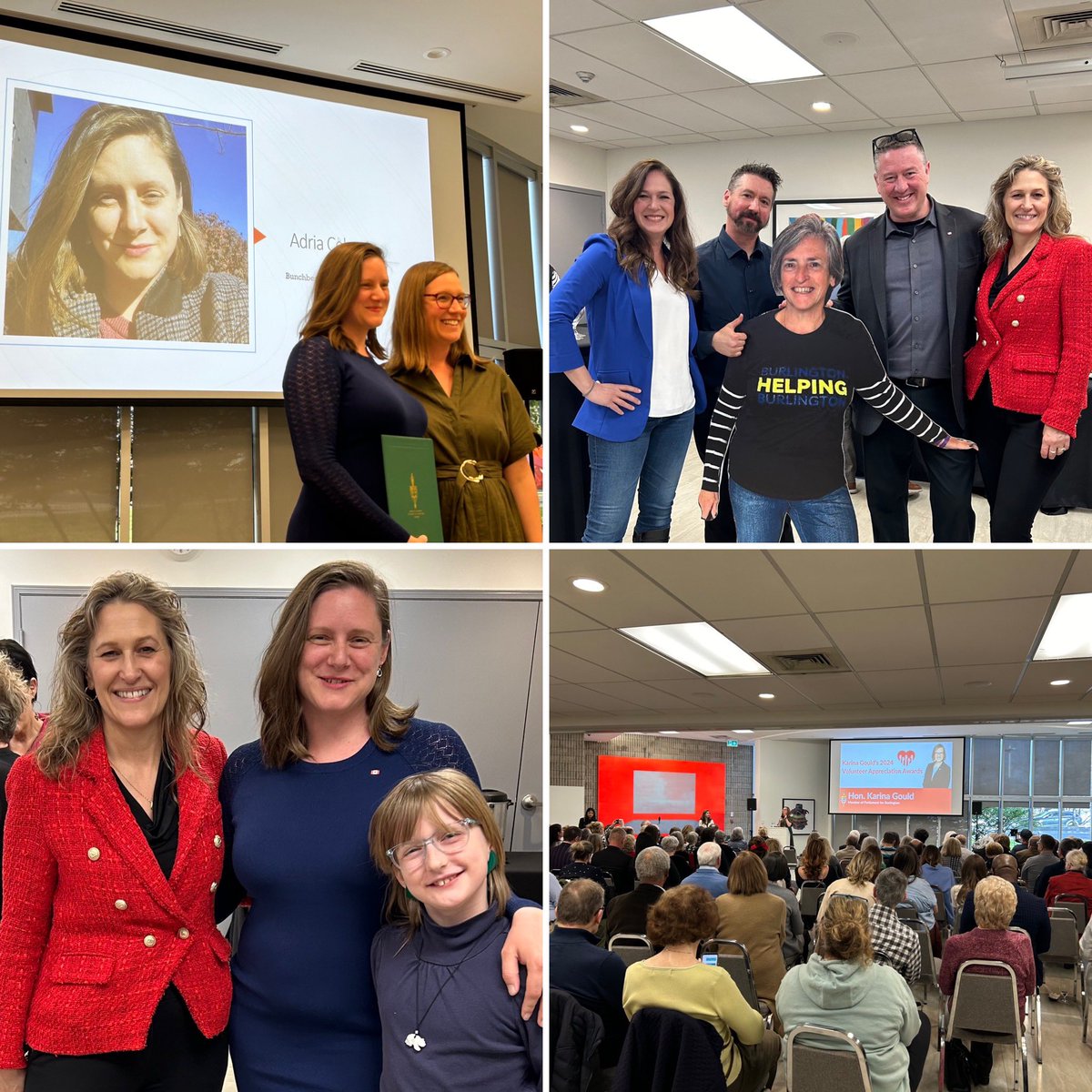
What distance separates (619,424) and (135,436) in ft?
6.13

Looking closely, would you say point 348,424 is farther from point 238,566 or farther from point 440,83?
point 440,83

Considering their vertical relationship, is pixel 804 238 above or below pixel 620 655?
above

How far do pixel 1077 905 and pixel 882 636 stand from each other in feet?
16.0

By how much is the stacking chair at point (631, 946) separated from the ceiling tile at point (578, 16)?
3.75 m

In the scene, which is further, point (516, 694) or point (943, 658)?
point (943, 658)

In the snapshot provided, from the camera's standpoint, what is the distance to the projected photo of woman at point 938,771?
17172 mm

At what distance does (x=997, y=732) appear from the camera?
16500mm

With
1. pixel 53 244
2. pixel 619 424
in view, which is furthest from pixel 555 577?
pixel 53 244

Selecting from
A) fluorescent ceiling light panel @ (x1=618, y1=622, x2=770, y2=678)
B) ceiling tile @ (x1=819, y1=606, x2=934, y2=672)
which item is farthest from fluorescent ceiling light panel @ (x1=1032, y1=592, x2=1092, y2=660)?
fluorescent ceiling light panel @ (x1=618, y1=622, x2=770, y2=678)

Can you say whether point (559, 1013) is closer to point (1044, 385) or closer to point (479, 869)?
point (479, 869)

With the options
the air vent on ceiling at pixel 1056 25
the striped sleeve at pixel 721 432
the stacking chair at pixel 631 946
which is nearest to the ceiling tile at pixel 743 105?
the air vent on ceiling at pixel 1056 25

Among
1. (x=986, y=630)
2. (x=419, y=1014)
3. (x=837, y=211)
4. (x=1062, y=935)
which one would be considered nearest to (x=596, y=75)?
(x=837, y=211)

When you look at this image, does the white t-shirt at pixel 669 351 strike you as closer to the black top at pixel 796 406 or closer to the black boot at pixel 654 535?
the black top at pixel 796 406

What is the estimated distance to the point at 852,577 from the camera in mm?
3668
